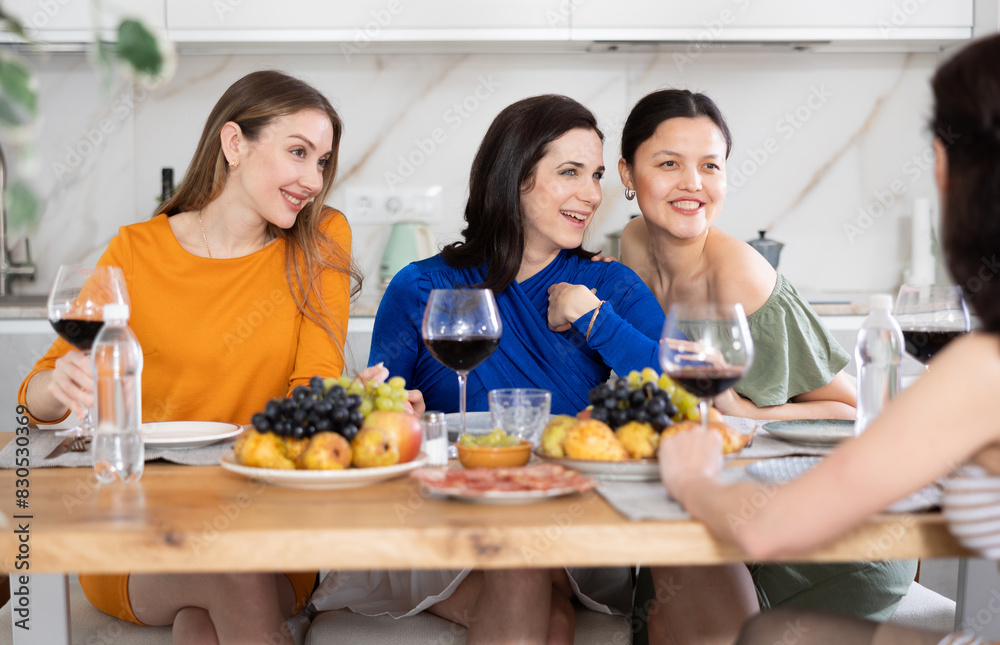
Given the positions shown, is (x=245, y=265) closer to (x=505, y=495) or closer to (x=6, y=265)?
(x=505, y=495)

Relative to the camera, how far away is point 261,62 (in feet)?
11.4

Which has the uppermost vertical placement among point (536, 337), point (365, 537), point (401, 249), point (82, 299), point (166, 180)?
point (166, 180)

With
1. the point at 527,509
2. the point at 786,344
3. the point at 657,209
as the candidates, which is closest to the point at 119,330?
the point at 527,509

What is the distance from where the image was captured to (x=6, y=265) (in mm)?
3371

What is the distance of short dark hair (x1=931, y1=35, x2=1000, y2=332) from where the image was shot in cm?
80

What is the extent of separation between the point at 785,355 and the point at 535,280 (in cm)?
58

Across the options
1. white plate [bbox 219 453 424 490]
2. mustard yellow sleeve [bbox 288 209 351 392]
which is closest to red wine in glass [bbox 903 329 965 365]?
white plate [bbox 219 453 424 490]

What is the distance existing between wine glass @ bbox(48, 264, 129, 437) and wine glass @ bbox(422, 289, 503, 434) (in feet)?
1.36

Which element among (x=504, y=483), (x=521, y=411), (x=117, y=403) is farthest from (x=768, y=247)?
(x=117, y=403)

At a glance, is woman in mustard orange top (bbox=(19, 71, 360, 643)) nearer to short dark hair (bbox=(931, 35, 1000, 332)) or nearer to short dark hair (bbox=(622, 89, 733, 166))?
short dark hair (bbox=(622, 89, 733, 166))

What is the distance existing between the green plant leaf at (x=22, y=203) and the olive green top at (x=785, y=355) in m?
1.70

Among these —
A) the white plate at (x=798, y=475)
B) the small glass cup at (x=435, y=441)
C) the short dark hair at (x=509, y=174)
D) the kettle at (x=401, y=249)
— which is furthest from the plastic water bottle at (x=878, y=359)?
the kettle at (x=401, y=249)

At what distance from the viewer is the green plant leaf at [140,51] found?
0.46 meters

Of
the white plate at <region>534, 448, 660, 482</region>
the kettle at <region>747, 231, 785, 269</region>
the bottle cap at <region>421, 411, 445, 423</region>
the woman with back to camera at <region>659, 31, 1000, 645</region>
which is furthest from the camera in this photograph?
the kettle at <region>747, 231, 785, 269</region>
